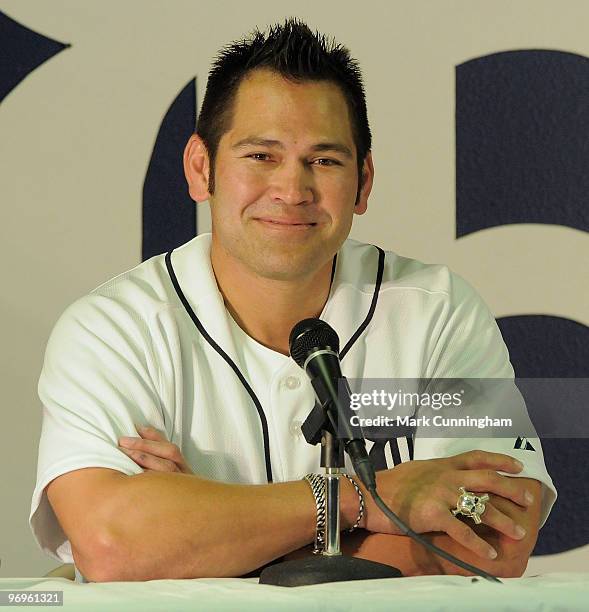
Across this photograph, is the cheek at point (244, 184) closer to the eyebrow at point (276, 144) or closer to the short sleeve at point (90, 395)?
the eyebrow at point (276, 144)

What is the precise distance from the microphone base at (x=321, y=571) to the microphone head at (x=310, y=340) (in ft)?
0.78

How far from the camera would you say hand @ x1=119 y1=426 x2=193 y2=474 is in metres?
1.69

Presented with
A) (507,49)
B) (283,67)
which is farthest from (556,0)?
(283,67)

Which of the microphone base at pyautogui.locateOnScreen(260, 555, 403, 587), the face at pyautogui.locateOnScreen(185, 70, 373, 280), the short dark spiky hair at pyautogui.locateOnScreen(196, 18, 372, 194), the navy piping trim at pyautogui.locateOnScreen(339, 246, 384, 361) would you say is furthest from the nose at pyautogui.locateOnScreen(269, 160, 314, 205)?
the microphone base at pyautogui.locateOnScreen(260, 555, 403, 587)

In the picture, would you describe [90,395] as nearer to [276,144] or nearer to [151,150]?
[276,144]

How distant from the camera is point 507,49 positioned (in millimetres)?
2650

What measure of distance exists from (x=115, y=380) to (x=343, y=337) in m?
0.42

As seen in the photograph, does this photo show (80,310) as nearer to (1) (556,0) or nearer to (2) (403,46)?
(2) (403,46)

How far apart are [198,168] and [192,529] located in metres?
0.74

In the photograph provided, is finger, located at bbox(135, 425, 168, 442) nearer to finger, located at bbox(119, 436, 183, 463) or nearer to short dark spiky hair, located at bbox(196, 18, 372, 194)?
finger, located at bbox(119, 436, 183, 463)

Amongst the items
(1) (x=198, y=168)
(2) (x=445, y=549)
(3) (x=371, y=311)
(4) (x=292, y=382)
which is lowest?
(2) (x=445, y=549)

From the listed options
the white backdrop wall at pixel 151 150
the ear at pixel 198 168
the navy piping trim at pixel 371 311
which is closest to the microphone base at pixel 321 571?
the navy piping trim at pixel 371 311

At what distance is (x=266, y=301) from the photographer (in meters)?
1.99

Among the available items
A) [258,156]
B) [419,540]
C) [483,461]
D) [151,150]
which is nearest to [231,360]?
[258,156]
